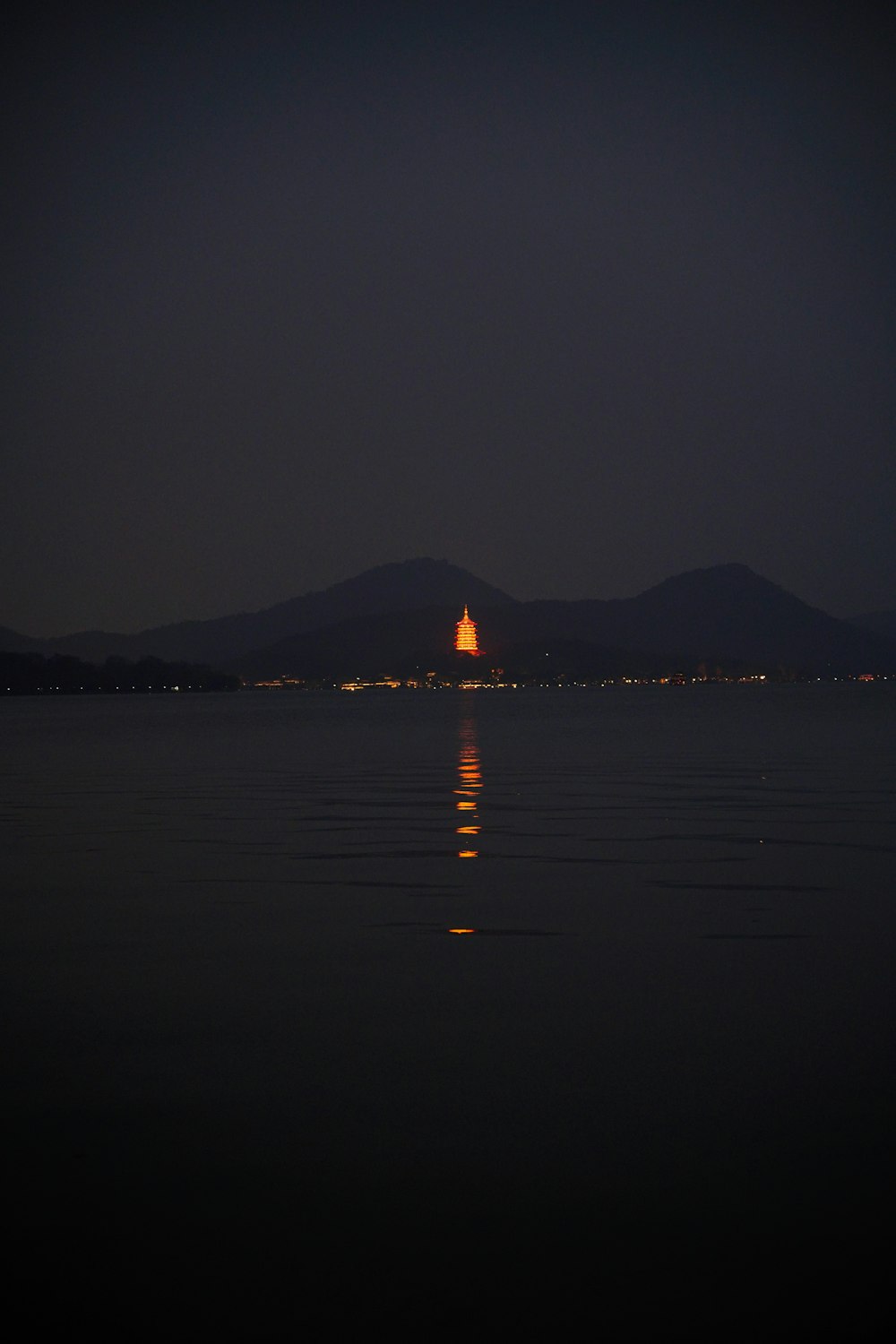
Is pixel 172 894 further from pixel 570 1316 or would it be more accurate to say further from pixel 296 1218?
pixel 570 1316

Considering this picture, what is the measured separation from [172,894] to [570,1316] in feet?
39.6

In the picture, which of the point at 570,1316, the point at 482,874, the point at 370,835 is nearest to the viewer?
the point at 570,1316

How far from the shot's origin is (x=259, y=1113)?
8.50 m

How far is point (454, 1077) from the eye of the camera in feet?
30.3

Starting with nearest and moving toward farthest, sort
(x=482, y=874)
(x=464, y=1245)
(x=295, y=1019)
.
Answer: (x=464, y=1245)
(x=295, y=1019)
(x=482, y=874)

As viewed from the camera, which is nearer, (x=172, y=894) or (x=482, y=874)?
(x=172, y=894)

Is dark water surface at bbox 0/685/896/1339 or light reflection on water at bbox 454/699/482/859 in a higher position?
light reflection on water at bbox 454/699/482/859

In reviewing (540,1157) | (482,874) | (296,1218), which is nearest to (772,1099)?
(540,1157)

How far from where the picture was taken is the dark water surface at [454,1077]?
252 inches

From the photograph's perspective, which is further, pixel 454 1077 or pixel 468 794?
pixel 468 794

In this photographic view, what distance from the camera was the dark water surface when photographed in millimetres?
6410

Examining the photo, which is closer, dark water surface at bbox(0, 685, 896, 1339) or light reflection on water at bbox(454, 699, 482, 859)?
dark water surface at bbox(0, 685, 896, 1339)

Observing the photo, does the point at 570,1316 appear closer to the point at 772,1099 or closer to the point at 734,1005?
the point at 772,1099

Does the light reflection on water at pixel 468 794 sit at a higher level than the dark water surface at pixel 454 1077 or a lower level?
higher
